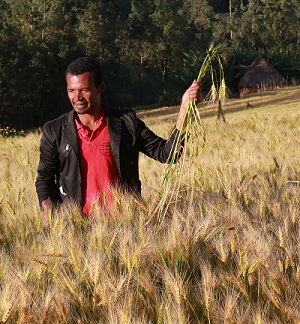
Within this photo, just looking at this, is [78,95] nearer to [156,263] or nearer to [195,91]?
[195,91]

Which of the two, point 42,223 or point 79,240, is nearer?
point 79,240

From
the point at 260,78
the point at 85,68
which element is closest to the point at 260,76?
the point at 260,78

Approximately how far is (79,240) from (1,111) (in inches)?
934

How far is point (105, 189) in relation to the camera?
8.12 ft

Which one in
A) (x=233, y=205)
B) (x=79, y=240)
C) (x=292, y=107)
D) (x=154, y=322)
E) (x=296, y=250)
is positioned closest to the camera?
(x=154, y=322)

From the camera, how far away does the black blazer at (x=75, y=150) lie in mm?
2566

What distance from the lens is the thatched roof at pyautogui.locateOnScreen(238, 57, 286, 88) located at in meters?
25.8

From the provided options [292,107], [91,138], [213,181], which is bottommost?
[292,107]

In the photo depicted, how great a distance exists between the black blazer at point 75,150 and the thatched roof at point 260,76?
78.0 ft

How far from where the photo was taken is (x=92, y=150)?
261 cm

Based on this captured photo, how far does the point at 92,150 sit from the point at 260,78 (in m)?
24.2

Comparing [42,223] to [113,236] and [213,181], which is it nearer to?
[113,236]

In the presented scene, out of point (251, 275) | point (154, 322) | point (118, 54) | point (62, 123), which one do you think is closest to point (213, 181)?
point (62, 123)

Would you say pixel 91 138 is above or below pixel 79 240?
above
